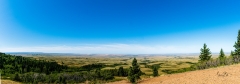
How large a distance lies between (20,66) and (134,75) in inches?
7044

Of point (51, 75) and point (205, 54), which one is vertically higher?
point (205, 54)

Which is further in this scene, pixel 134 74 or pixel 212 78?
pixel 134 74

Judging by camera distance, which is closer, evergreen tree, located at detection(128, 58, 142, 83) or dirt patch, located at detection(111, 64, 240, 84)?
dirt patch, located at detection(111, 64, 240, 84)

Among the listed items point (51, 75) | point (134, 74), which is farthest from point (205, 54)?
A: point (51, 75)

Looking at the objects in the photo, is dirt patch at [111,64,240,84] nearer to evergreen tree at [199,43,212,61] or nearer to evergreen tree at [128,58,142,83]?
evergreen tree at [128,58,142,83]

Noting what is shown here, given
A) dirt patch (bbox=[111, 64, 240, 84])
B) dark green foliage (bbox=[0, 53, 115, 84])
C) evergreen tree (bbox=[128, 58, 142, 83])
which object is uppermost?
dirt patch (bbox=[111, 64, 240, 84])

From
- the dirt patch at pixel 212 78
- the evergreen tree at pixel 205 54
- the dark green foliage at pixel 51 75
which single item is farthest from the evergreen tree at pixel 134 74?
the dark green foliage at pixel 51 75

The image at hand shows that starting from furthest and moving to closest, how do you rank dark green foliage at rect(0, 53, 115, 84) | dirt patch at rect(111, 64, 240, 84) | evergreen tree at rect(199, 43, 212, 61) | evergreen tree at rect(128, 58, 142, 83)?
dark green foliage at rect(0, 53, 115, 84) < evergreen tree at rect(199, 43, 212, 61) < evergreen tree at rect(128, 58, 142, 83) < dirt patch at rect(111, 64, 240, 84)

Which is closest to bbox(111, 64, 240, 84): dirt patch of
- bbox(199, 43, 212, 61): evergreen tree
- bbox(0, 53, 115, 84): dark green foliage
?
bbox(199, 43, 212, 61): evergreen tree

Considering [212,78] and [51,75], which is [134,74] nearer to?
[212,78]

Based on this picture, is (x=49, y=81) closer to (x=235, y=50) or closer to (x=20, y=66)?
(x=20, y=66)

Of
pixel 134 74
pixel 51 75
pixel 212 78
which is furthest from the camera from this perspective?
pixel 51 75

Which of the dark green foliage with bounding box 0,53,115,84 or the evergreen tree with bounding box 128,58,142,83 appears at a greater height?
the evergreen tree with bounding box 128,58,142,83

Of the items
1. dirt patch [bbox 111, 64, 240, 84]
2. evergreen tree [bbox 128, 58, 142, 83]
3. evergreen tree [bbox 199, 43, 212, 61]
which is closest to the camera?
dirt patch [bbox 111, 64, 240, 84]
